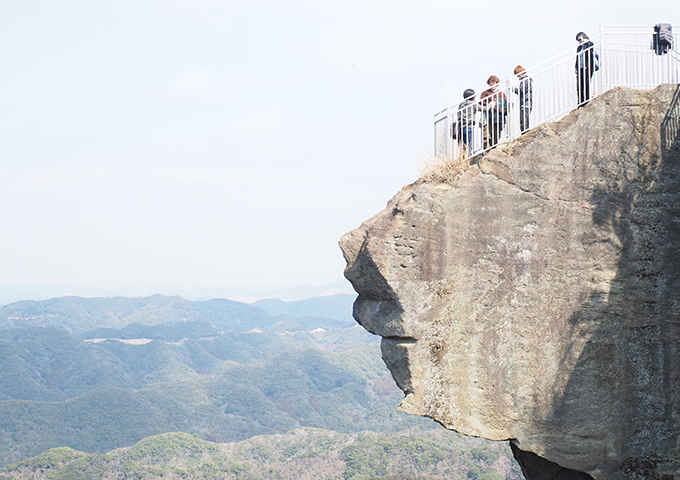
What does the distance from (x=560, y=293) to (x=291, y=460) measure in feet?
341

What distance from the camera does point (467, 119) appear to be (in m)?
12.2

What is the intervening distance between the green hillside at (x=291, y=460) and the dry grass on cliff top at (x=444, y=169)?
2948 inches

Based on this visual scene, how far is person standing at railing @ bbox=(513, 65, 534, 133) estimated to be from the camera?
38.9ft

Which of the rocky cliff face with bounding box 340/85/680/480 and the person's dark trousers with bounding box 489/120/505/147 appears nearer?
the rocky cliff face with bounding box 340/85/680/480

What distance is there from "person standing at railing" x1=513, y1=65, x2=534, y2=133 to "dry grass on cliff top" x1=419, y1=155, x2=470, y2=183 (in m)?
1.19

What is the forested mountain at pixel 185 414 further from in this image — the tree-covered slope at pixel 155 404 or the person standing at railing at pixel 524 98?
the person standing at railing at pixel 524 98

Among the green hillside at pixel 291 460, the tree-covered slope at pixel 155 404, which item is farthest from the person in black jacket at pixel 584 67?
the tree-covered slope at pixel 155 404

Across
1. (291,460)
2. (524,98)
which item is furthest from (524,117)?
(291,460)

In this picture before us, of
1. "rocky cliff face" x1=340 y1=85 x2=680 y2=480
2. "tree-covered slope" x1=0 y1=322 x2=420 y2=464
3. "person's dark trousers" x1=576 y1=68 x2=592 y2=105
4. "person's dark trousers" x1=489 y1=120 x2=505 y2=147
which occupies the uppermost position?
"person's dark trousers" x1=576 y1=68 x2=592 y2=105

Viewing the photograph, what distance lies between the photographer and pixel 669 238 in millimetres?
10945

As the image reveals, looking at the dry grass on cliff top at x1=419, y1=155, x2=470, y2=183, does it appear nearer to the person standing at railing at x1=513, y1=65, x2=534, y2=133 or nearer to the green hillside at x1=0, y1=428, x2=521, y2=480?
the person standing at railing at x1=513, y1=65, x2=534, y2=133

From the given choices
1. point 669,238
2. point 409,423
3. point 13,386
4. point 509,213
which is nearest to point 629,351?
point 669,238

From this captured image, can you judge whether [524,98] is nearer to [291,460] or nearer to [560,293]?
[560,293]

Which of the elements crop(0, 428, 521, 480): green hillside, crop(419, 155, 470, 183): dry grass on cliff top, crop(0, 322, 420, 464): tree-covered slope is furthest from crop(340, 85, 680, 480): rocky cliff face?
crop(0, 322, 420, 464): tree-covered slope
